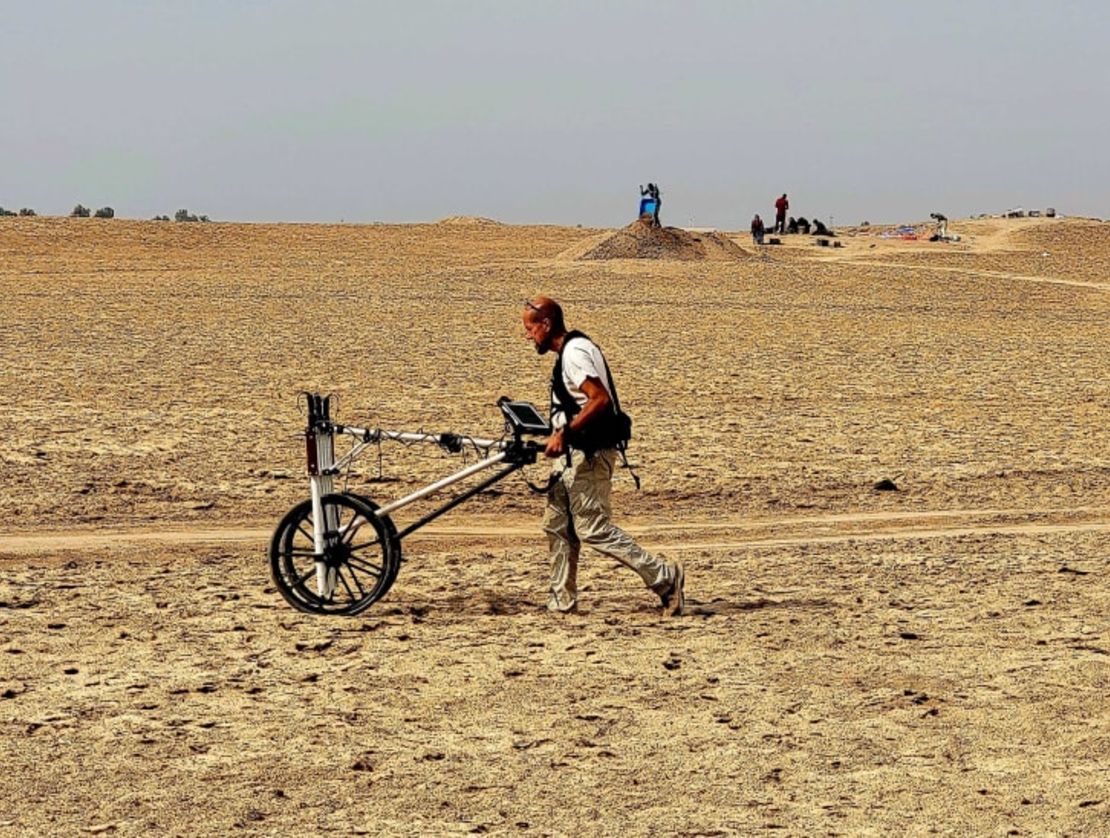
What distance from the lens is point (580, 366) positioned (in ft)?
29.7

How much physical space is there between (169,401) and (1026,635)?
420 inches

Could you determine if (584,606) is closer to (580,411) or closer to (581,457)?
(581,457)

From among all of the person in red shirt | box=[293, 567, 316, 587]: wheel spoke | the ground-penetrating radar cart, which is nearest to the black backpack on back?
the ground-penetrating radar cart

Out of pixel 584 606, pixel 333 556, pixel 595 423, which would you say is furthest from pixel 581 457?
pixel 333 556

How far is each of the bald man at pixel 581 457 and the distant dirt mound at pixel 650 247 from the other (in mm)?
30639

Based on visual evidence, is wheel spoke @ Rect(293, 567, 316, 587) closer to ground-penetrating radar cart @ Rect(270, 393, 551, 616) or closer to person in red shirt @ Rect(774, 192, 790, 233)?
ground-penetrating radar cart @ Rect(270, 393, 551, 616)

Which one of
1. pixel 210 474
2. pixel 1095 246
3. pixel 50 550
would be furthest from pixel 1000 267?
pixel 50 550

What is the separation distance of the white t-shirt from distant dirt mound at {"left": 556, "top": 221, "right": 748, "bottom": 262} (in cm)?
3101

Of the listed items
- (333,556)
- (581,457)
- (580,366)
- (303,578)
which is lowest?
(303,578)

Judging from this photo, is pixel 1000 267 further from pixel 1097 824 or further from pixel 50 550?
pixel 1097 824

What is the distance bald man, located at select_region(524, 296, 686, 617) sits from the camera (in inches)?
358

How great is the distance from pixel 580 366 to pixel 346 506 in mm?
1479

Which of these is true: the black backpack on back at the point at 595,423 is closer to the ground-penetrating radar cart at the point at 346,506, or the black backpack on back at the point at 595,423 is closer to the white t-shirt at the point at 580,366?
the white t-shirt at the point at 580,366

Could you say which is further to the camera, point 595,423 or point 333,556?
point 333,556
